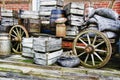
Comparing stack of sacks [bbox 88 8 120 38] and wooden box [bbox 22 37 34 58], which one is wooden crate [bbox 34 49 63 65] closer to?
wooden box [bbox 22 37 34 58]

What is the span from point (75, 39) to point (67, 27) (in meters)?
0.77

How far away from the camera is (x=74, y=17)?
560 centimetres

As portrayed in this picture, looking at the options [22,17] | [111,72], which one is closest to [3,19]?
[22,17]

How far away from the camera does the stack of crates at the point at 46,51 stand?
4.77m

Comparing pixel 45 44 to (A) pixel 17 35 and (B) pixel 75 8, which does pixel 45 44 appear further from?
(A) pixel 17 35

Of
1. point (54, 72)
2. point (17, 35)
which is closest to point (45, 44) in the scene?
point (54, 72)

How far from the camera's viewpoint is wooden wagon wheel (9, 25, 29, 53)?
6.36 metres

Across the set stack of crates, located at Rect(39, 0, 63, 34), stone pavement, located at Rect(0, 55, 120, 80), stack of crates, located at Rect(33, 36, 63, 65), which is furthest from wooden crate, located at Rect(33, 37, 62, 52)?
stack of crates, located at Rect(39, 0, 63, 34)

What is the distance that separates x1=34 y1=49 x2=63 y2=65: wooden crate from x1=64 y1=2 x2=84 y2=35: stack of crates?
0.90 m

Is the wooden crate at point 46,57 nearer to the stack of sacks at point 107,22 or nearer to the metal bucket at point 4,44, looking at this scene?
the stack of sacks at point 107,22

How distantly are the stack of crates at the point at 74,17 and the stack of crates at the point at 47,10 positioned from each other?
0.89 metres

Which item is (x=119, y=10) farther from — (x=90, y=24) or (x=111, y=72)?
(x=111, y=72)

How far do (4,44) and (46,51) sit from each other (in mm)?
1760

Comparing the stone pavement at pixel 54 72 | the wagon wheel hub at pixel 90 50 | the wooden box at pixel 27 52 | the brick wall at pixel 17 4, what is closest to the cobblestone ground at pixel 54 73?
the stone pavement at pixel 54 72
